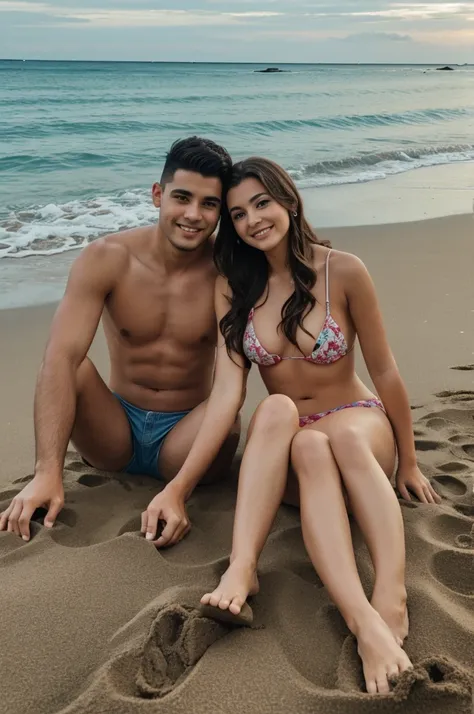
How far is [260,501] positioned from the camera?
2600 mm

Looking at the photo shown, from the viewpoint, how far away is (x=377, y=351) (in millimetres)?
3117

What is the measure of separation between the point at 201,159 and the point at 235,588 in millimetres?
1793

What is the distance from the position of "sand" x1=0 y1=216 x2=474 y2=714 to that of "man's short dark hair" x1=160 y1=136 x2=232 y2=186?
144 centimetres

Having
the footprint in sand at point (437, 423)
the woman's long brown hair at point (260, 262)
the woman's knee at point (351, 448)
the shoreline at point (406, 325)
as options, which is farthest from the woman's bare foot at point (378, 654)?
the shoreline at point (406, 325)

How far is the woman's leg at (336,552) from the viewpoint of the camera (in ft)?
6.97

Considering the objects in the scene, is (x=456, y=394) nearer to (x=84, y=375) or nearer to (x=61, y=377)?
(x=84, y=375)

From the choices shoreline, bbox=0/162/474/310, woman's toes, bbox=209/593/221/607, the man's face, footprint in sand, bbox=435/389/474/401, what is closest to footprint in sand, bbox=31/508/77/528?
woman's toes, bbox=209/593/221/607

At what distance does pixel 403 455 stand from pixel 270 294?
0.91m

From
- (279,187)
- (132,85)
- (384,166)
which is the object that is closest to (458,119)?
(384,166)

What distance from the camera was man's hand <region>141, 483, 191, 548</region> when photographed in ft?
9.30

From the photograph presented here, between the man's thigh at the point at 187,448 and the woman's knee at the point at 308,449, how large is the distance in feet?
2.58

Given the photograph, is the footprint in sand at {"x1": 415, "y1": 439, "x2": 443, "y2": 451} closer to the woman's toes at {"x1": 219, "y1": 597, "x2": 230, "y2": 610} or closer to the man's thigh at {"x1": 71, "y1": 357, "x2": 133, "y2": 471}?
the man's thigh at {"x1": 71, "y1": 357, "x2": 133, "y2": 471}

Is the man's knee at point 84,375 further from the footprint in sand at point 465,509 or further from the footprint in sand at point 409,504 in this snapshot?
the footprint in sand at point 465,509

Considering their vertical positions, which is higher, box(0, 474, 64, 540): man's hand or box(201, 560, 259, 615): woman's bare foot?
box(201, 560, 259, 615): woman's bare foot
